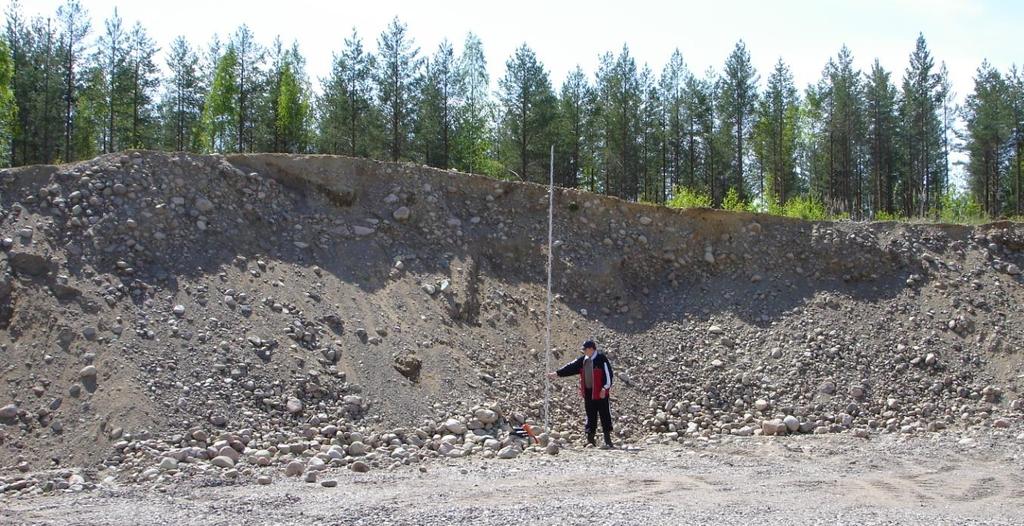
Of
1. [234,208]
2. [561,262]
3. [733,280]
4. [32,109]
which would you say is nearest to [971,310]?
[733,280]

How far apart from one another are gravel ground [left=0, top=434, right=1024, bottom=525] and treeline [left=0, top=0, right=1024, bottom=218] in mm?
16338

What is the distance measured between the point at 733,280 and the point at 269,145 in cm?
1860

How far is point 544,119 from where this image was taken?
93.7 feet

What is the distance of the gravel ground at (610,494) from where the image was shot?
7211mm

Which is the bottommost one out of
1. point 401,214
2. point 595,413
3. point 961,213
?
point 595,413

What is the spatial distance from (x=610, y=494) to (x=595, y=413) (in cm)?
332

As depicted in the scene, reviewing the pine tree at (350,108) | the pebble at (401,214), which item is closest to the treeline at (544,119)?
the pine tree at (350,108)

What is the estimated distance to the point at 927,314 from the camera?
15906 mm

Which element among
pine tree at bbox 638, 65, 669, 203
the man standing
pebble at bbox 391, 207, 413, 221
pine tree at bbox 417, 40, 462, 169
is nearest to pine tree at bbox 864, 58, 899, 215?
pine tree at bbox 638, 65, 669, 203

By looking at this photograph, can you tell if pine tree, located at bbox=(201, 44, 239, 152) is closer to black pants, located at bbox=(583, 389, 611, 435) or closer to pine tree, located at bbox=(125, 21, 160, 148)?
pine tree, located at bbox=(125, 21, 160, 148)

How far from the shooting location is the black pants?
11266 mm

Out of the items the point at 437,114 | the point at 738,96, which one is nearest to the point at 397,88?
the point at 437,114

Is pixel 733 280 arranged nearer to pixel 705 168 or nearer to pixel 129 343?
pixel 129 343

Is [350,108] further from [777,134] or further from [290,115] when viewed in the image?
[777,134]
